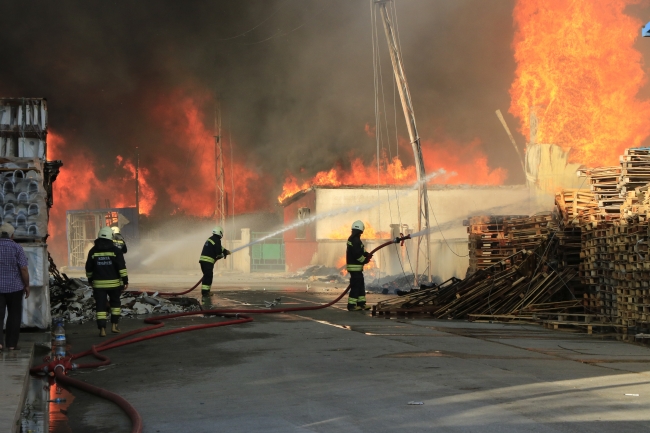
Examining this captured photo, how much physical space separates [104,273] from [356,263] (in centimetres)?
512

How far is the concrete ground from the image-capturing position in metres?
5.30

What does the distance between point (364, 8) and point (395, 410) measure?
1737 inches

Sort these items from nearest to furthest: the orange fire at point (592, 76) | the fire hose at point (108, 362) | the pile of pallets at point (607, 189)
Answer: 1. the fire hose at point (108, 362)
2. the pile of pallets at point (607, 189)
3. the orange fire at point (592, 76)

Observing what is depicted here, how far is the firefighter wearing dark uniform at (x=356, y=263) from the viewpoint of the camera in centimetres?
1420

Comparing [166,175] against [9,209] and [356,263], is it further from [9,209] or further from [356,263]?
[9,209]

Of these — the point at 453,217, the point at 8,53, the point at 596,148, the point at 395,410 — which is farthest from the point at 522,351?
the point at 8,53

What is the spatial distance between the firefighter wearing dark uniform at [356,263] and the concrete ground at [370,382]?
2.98 metres

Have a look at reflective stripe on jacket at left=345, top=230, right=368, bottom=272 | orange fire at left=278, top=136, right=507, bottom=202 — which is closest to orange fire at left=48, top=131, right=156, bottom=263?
orange fire at left=278, top=136, right=507, bottom=202

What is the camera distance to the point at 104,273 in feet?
35.4

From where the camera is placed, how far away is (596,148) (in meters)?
33.8

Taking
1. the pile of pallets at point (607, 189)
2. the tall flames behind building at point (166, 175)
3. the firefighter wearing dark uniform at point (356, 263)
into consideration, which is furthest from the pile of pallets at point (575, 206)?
the tall flames behind building at point (166, 175)

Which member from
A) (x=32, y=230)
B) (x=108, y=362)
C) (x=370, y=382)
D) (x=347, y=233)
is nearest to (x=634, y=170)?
(x=370, y=382)

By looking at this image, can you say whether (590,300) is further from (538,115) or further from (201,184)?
(201,184)

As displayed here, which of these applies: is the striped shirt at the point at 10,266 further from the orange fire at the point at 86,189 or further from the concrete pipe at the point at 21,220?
the orange fire at the point at 86,189
